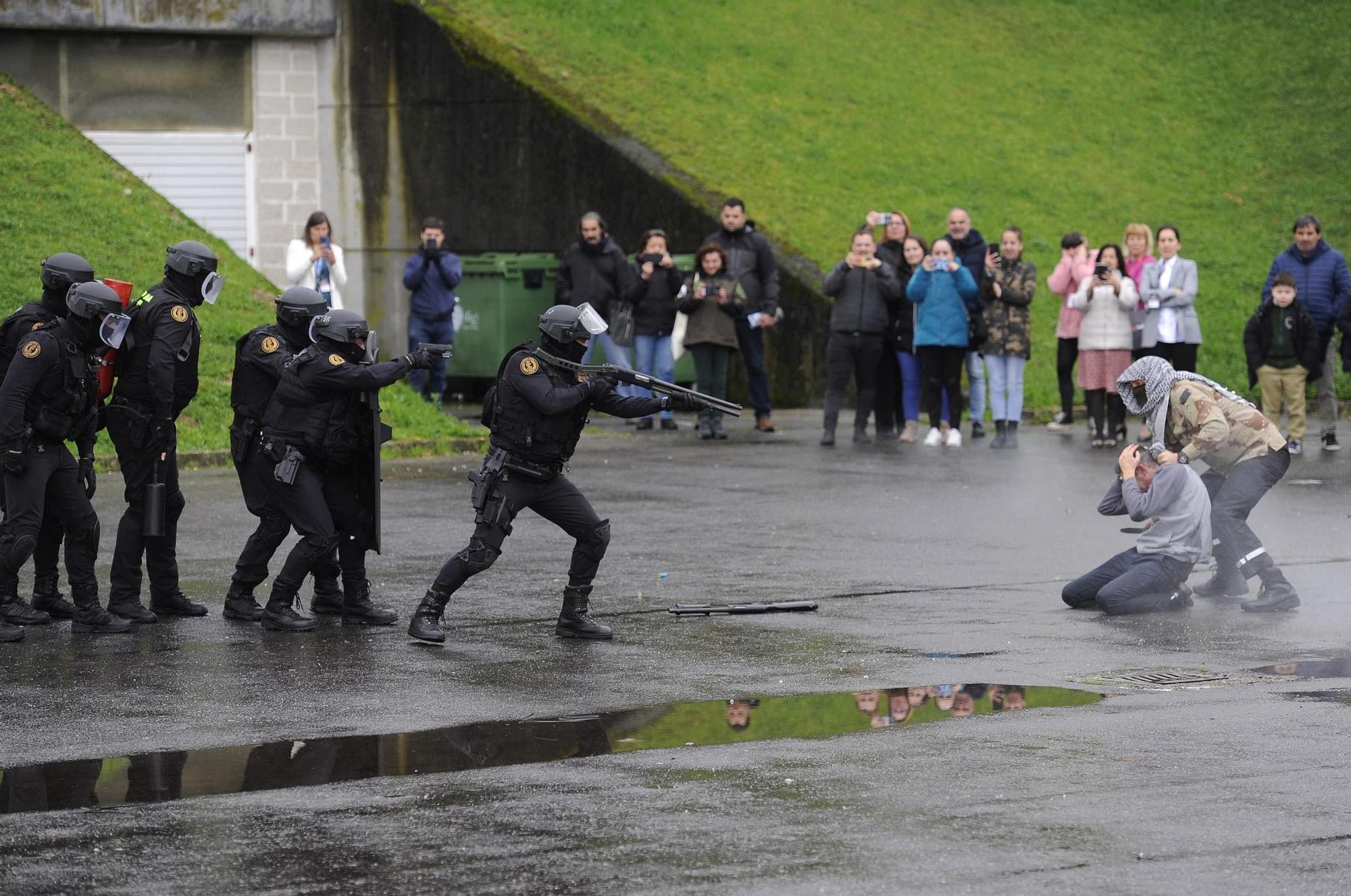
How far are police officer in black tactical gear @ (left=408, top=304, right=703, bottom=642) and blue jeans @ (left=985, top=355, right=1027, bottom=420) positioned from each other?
9.22m

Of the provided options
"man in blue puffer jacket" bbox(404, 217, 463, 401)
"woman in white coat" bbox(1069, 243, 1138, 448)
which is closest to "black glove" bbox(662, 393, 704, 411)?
"woman in white coat" bbox(1069, 243, 1138, 448)

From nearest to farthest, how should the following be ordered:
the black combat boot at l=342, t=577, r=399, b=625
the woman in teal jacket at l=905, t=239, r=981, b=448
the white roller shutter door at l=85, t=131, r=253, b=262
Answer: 1. the black combat boot at l=342, t=577, r=399, b=625
2. the woman in teal jacket at l=905, t=239, r=981, b=448
3. the white roller shutter door at l=85, t=131, r=253, b=262

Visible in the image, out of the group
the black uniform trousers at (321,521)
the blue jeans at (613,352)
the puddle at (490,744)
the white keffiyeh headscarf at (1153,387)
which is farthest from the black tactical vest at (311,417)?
the blue jeans at (613,352)

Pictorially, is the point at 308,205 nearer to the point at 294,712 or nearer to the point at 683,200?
the point at 683,200

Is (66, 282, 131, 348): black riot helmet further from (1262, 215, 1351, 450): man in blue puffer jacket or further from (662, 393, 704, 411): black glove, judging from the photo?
(1262, 215, 1351, 450): man in blue puffer jacket

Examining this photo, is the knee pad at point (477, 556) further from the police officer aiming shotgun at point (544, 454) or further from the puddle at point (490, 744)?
→ the puddle at point (490, 744)

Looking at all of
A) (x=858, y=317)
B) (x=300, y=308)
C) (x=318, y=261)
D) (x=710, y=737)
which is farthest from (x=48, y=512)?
(x=858, y=317)

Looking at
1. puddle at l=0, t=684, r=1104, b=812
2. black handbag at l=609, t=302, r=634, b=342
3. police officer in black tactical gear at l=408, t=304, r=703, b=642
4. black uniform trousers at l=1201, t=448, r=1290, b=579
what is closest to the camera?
puddle at l=0, t=684, r=1104, b=812

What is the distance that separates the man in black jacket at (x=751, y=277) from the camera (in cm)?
1916

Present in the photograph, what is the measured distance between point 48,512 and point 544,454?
2.62 metres

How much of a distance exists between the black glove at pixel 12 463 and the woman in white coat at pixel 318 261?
8.39 meters

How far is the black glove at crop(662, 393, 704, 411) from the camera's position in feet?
32.9

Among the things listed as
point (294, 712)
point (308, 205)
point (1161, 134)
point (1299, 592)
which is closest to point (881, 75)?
point (1161, 134)

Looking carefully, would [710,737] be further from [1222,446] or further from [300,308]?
[1222,446]
